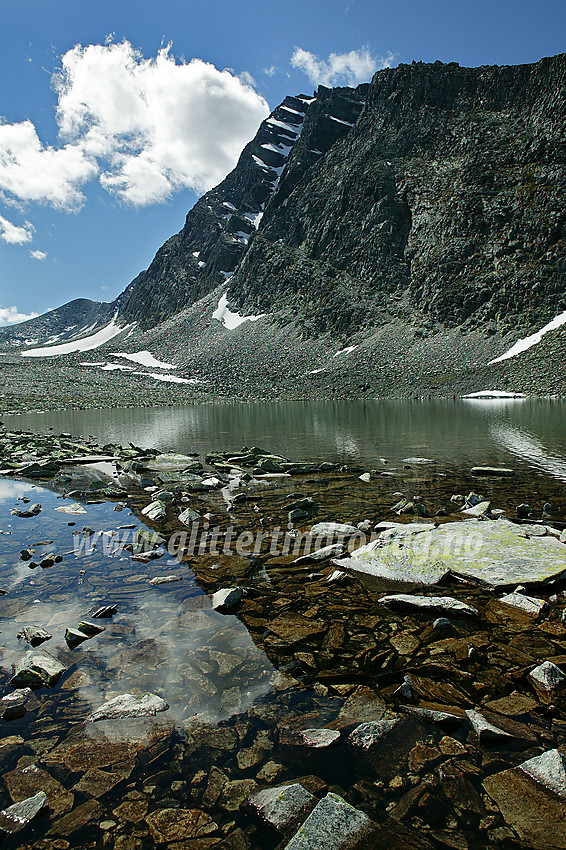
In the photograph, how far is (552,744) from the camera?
11.1 ft

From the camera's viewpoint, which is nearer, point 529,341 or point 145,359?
point 529,341

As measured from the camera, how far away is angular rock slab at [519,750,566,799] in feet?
9.73

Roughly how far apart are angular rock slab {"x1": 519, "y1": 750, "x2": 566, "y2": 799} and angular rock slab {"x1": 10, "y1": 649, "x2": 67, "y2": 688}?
13.6ft

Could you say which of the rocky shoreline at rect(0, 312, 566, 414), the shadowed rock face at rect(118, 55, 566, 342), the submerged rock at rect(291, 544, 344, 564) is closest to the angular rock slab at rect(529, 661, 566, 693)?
the submerged rock at rect(291, 544, 344, 564)

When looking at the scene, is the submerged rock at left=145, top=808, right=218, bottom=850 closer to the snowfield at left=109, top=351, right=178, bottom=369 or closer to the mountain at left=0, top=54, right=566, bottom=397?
the mountain at left=0, top=54, right=566, bottom=397

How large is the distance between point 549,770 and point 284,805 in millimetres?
1850

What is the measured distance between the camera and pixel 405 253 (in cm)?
11512

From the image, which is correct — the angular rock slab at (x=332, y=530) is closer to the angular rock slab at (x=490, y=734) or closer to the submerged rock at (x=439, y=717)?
the submerged rock at (x=439, y=717)

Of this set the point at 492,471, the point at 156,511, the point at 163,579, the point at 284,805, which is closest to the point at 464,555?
the point at 163,579

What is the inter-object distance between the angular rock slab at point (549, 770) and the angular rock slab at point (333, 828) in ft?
4.04

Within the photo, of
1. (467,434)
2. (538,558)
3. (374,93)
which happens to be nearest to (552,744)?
(538,558)

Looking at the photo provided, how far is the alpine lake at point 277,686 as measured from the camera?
9.41 feet

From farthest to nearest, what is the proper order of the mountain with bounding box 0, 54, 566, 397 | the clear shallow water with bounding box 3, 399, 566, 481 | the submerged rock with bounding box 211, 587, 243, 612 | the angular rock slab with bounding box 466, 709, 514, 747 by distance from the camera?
the mountain with bounding box 0, 54, 566, 397 → the clear shallow water with bounding box 3, 399, 566, 481 → the submerged rock with bounding box 211, 587, 243, 612 → the angular rock slab with bounding box 466, 709, 514, 747

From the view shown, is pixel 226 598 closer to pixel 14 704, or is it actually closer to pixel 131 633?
pixel 131 633
